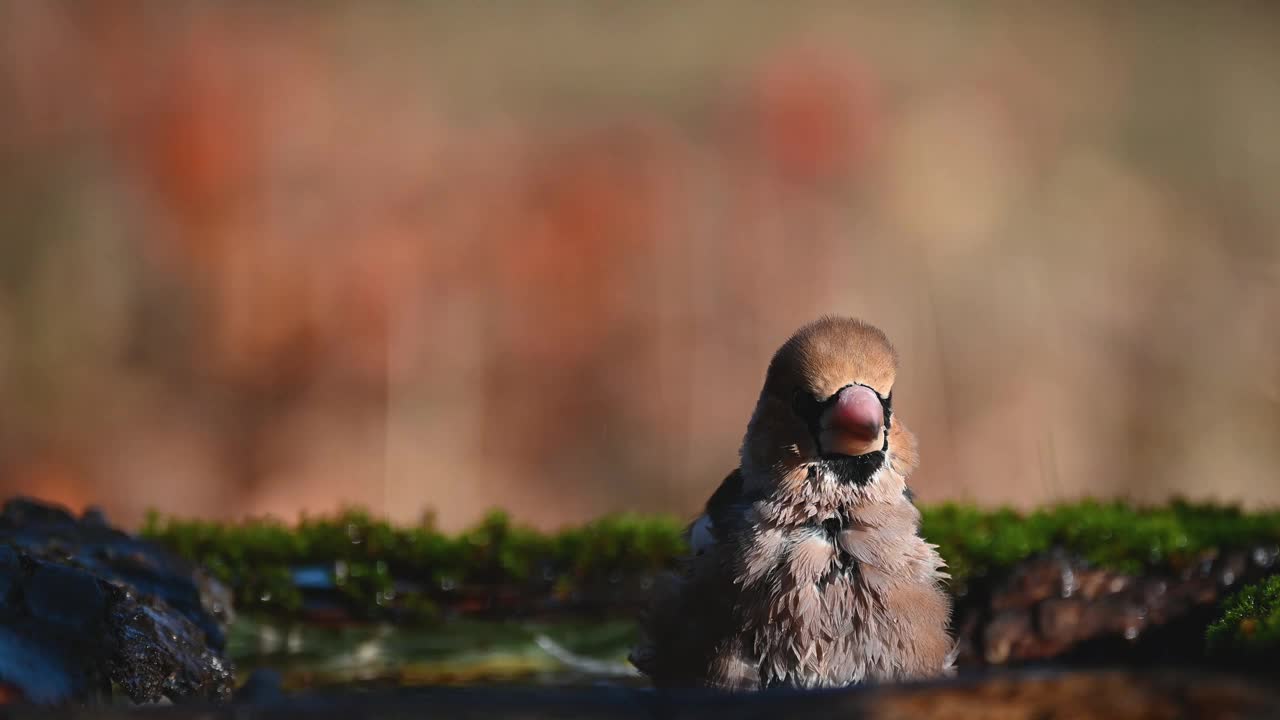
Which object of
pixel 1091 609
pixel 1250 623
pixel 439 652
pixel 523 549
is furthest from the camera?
pixel 523 549

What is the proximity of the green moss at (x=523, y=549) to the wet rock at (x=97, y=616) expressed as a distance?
200 mm

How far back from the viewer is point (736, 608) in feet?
4.53

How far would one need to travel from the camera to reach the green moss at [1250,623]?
2.99 feet

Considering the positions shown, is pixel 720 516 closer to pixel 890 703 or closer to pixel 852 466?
pixel 852 466

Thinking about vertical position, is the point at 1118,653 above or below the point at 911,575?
below

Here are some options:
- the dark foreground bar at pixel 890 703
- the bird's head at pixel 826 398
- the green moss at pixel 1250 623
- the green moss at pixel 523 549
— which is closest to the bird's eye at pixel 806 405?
the bird's head at pixel 826 398

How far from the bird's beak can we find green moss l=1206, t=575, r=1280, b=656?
40 centimetres

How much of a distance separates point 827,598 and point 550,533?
0.85m

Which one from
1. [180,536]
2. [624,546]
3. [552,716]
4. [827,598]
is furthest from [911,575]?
[180,536]

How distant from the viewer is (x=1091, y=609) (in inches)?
61.4

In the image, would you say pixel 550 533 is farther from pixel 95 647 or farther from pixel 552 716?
pixel 552 716

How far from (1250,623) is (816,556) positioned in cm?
47

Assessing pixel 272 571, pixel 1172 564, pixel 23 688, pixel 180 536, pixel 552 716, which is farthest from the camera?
pixel 180 536

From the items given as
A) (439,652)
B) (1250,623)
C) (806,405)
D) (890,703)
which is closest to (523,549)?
(439,652)
